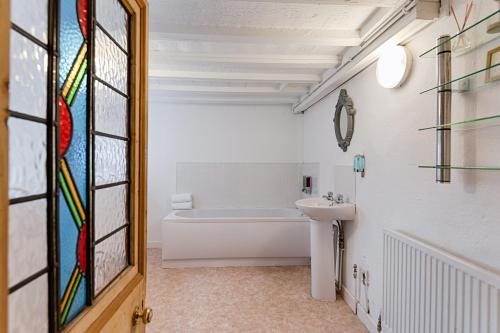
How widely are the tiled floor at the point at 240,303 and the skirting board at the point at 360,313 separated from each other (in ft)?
0.15

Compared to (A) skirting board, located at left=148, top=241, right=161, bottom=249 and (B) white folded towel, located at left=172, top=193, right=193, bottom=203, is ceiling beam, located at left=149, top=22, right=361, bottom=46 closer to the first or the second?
(B) white folded towel, located at left=172, top=193, right=193, bottom=203

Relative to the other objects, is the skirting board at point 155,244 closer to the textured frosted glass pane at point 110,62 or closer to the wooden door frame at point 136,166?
the wooden door frame at point 136,166

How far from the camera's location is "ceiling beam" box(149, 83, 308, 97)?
11.8 ft

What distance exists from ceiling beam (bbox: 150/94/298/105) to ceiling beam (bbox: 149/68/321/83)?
1.07m

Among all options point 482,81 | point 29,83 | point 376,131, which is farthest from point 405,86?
point 29,83

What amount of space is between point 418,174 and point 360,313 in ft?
4.72

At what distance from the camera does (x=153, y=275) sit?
3.41 meters

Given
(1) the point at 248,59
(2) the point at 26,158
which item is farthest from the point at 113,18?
(1) the point at 248,59

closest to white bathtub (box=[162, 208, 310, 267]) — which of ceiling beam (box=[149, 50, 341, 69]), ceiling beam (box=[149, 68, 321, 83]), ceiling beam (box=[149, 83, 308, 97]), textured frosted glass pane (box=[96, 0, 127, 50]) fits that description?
ceiling beam (box=[149, 83, 308, 97])

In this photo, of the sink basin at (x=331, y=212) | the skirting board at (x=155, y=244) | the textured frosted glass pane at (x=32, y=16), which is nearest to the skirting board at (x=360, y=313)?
the sink basin at (x=331, y=212)

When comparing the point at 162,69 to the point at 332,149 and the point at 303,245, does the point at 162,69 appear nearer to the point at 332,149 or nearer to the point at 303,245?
the point at 332,149

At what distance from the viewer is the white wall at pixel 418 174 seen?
1333mm

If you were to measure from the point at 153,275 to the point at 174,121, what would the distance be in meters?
2.36

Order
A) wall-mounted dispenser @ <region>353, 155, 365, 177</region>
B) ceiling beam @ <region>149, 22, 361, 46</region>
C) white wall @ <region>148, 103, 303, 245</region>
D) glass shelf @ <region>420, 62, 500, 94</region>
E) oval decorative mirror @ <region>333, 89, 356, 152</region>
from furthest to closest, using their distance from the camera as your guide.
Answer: white wall @ <region>148, 103, 303, 245</region> → oval decorative mirror @ <region>333, 89, 356, 152</region> → wall-mounted dispenser @ <region>353, 155, 365, 177</region> → ceiling beam @ <region>149, 22, 361, 46</region> → glass shelf @ <region>420, 62, 500, 94</region>
